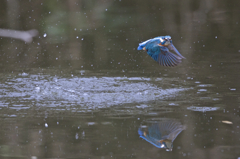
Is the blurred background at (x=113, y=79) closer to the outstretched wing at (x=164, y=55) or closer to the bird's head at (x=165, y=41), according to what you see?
the outstretched wing at (x=164, y=55)

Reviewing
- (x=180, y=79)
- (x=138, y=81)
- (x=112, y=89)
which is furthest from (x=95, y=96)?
(x=180, y=79)

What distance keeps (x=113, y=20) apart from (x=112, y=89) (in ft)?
12.2

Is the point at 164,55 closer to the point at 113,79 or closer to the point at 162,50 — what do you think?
the point at 162,50

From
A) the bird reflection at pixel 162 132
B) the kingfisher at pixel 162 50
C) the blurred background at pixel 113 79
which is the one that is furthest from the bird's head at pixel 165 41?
the bird reflection at pixel 162 132

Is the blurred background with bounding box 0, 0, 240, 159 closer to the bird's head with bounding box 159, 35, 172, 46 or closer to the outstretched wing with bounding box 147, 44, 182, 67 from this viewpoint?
the outstretched wing with bounding box 147, 44, 182, 67

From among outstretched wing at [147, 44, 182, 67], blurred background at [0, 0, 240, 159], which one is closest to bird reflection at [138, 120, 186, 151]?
blurred background at [0, 0, 240, 159]

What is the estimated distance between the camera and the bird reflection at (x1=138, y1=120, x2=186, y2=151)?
11.8 feet

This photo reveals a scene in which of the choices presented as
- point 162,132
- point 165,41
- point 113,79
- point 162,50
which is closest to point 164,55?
point 162,50

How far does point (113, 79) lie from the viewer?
5.48 m

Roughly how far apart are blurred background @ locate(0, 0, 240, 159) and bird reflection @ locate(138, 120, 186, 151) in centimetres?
6

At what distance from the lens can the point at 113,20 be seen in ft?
28.1

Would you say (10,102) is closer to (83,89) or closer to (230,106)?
(83,89)

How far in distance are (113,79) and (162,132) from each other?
1812 millimetres

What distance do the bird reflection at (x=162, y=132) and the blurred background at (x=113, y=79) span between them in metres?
0.06
